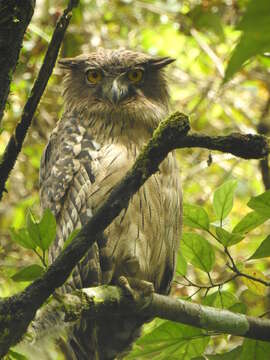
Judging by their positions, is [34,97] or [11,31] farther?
[34,97]

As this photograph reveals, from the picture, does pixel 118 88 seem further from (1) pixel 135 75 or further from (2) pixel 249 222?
(2) pixel 249 222

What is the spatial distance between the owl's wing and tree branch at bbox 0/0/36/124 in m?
1.48

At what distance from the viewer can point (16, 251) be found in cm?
482

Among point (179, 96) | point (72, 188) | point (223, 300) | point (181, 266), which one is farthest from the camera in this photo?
point (179, 96)

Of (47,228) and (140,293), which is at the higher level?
(47,228)

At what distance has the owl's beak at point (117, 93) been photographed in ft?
10.2

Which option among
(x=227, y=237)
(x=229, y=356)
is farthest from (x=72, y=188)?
(x=229, y=356)

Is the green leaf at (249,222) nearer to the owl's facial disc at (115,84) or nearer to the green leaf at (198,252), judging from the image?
the green leaf at (198,252)

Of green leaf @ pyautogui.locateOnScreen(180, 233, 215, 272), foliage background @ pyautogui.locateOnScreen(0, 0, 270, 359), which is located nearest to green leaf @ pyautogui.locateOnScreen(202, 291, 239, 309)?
green leaf @ pyautogui.locateOnScreen(180, 233, 215, 272)

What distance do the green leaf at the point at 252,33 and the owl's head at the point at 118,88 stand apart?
7.95 feet

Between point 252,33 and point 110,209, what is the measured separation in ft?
2.48

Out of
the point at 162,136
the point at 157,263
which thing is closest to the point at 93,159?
the point at 157,263

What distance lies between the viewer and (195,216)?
1.91 meters

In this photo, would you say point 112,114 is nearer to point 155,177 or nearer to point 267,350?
point 155,177
